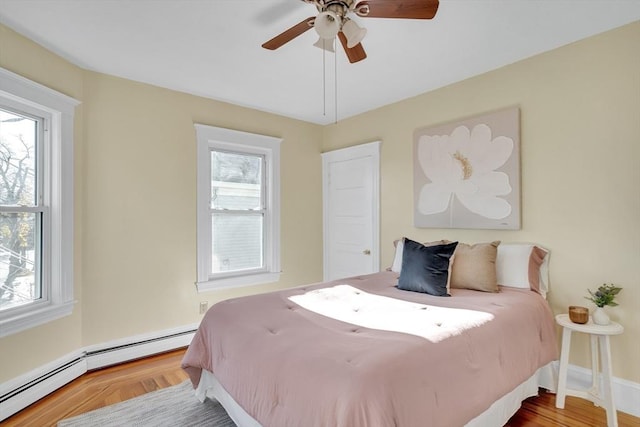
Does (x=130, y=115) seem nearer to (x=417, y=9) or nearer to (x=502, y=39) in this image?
(x=417, y=9)

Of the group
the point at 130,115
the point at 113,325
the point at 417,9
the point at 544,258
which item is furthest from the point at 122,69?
the point at 544,258

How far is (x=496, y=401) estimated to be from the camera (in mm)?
1720

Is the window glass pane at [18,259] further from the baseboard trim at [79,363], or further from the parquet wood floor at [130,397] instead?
Result: the parquet wood floor at [130,397]

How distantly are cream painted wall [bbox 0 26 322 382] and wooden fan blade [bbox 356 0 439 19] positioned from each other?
90.7 inches

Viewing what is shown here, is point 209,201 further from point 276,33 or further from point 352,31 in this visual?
point 352,31

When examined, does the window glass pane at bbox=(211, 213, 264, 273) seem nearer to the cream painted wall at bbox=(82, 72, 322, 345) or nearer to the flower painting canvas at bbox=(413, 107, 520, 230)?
the cream painted wall at bbox=(82, 72, 322, 345)

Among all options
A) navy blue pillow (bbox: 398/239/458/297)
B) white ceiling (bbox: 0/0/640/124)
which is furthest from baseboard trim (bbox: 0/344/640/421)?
white ceiling (bbox: 0/0/640/124)

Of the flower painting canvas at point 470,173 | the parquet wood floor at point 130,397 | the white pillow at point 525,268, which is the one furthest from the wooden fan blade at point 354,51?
the parquet wood floor at point 130,397

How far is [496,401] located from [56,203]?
3.22 m

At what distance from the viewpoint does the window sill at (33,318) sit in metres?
2.11

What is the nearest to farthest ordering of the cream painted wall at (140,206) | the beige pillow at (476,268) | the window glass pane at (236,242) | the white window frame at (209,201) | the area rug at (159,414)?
the area rug at (159,414) < the beige pillow at (476,268) < the cream painted wall at (140,206) < the white window frame at (209,201) < the window glass pane at (236,242)

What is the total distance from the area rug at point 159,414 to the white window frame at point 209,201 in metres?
1.21

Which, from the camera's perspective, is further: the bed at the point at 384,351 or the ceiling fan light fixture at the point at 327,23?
the ceiling fan light fixture at the point at 327,23

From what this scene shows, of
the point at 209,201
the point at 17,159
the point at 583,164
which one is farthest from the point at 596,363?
the point at 17,159
